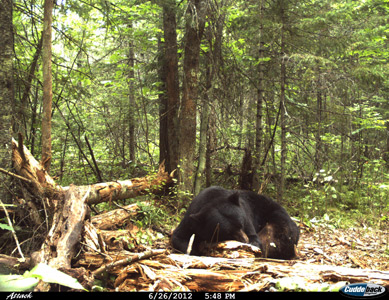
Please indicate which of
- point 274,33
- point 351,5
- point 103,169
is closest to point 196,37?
point 274,33

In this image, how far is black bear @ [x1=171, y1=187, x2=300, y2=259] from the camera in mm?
3822

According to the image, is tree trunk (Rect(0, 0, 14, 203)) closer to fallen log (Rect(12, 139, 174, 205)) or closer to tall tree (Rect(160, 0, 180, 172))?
fallen log (Rect(12, 139, 174, 205))

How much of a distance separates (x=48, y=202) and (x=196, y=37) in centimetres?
465

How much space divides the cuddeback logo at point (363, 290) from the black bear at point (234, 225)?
1.45 metres

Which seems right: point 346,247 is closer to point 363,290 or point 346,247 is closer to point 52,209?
point 363,290

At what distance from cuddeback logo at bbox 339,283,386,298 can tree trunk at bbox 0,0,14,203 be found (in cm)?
458

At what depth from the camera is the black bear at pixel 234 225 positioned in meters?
3.82

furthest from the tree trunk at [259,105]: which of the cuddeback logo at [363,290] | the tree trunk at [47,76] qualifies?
the cuddeback logo at [363,290]

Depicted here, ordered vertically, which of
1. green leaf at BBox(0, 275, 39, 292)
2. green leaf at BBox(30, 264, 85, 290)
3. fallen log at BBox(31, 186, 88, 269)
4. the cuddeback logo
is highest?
green leaf at BBox(30, 264, 85, 290)

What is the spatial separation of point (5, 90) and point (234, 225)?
159 inches

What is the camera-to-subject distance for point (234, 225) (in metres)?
3.84

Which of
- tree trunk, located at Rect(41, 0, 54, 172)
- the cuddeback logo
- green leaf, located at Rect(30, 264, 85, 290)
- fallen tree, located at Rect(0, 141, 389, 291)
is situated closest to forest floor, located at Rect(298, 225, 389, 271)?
fallen tree, located at Rect(0, 141, 389, 291)

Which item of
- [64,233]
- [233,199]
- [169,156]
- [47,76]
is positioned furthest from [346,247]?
[47,76]

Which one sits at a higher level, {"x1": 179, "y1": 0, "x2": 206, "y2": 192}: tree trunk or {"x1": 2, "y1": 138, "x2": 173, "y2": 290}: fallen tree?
{"x1": 179, "y1": 0, "x2": 206, "y2": 192}: tree trunk
